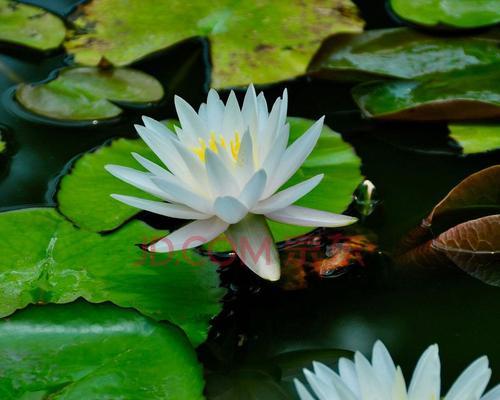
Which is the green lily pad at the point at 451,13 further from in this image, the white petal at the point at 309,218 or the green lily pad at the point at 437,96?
the white petal at the point at 309,218

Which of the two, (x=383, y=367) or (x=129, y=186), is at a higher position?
(x=383, y=367)

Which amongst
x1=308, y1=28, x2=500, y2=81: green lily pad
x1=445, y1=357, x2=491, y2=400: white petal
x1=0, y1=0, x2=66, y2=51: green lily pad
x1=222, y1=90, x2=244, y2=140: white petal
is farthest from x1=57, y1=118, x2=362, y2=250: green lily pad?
x1=0, y1=0, x2=66, y2=51: green lily pad

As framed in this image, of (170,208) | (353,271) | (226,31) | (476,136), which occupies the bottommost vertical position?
(353,271)

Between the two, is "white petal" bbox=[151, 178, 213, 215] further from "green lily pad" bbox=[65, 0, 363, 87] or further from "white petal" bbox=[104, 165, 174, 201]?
"green lily pad" bbox=[65, 0, 363, 87]

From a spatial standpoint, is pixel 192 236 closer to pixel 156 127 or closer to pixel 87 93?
pixel 156 127

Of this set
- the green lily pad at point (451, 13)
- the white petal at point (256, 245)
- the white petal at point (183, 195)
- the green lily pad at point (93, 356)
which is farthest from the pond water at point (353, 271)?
→ the green lily pad at point (451, 13)

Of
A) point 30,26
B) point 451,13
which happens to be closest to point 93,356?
point 30,26
